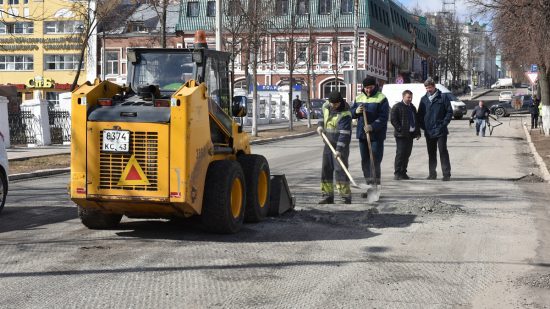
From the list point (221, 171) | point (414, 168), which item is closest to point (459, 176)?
point (414, 168)

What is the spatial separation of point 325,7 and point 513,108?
16.7 metres

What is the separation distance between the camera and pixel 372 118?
45.7ft

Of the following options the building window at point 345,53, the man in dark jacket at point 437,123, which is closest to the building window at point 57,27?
the building window at point 345,53

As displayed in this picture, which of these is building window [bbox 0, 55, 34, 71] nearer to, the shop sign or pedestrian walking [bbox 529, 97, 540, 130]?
the shop sign

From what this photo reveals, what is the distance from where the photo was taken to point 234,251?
8.29m

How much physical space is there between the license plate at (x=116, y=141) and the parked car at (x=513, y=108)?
55.4 meters

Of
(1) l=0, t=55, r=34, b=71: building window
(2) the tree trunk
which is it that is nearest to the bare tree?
(2) the tree trunk

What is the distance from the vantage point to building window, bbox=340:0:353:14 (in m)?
65.6

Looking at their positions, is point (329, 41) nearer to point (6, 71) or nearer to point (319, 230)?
point (6, 71)

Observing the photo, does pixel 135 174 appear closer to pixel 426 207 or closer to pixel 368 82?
pixel 426 207

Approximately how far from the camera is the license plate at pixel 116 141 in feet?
28.2

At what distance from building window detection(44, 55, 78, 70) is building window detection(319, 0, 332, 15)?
829 inches

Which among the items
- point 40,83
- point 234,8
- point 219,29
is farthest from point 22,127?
point 40,83

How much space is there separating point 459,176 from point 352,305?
38.6ft
